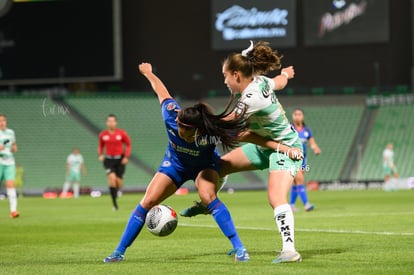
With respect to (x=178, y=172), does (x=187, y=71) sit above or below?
above

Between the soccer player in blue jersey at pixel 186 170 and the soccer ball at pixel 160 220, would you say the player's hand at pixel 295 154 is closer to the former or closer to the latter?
the soccer player in blue jersey at pixel 186 170

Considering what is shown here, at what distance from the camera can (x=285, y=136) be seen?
10.3m

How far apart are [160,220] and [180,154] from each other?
753 mm

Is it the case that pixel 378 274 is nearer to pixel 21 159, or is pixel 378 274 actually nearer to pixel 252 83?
pixel 252 83

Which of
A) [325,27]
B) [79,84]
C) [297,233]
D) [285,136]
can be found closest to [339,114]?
[325,27]

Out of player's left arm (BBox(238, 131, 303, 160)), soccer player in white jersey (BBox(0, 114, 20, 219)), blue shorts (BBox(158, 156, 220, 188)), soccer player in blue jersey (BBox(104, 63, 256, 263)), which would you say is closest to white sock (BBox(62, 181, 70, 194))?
soccer player in white jersey (BBox(0, 114, 20, 219))

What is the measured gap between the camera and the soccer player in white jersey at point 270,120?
981 centimetres

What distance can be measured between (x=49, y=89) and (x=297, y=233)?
32369mm

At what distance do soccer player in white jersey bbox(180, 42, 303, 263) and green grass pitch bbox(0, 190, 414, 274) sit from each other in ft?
1.56

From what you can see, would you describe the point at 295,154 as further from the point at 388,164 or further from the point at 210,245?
the point at 388,164

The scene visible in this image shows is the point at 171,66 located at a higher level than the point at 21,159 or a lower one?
higher

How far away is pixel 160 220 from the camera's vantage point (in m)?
10.4

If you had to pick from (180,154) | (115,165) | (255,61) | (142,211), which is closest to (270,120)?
(255,61)

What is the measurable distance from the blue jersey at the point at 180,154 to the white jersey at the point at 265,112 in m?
0.55
